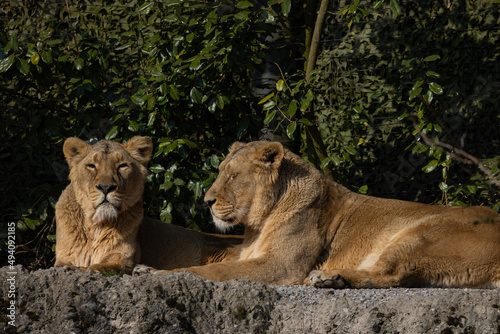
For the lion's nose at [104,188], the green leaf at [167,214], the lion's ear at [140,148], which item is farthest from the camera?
the green leaf at [167,214]

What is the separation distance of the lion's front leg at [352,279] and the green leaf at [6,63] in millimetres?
3628

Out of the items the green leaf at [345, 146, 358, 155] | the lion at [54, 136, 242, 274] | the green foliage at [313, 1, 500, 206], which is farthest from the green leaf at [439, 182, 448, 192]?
the lion at [54, 136, 242, 274]

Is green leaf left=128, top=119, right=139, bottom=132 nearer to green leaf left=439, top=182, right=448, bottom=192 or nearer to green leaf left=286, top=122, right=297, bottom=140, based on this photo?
green leaf left=286, top=122, right=297, bottom=140

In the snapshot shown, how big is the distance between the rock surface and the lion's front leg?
2.23 feet

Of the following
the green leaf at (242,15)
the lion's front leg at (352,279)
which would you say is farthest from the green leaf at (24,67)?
the lion's front leg at (352,279)

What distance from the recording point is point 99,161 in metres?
5.62

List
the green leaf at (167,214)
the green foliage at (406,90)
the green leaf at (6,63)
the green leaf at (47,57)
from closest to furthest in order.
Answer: the green leaf at (6,63) < the green leaf at (47,57) < the green leaf at (167,214) < the green foliage at (406,90)

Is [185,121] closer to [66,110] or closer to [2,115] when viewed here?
[66,110]

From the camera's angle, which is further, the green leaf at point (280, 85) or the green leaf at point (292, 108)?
the green leaf at point (280, 85)

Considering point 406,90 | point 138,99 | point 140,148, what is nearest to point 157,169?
point 138,99

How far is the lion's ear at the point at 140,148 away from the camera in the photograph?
6062 mm

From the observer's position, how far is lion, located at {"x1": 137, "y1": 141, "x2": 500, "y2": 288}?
527 cm

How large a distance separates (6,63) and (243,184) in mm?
2703

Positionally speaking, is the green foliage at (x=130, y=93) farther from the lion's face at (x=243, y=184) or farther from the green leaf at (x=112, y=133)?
the lion's face at (x=243, y=184)
